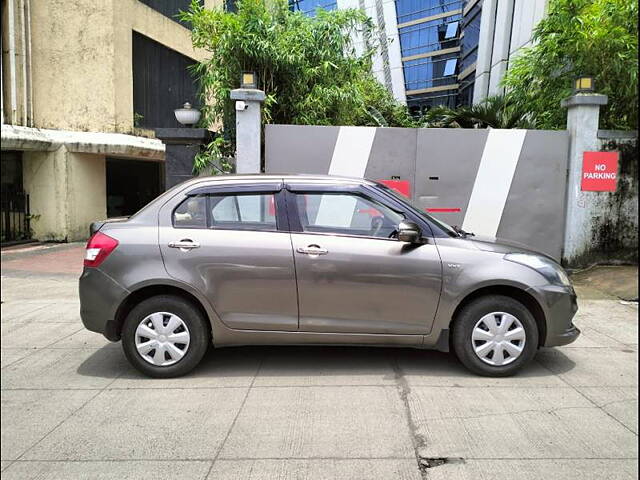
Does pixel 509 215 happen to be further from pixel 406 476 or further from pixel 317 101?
pixel 406 476

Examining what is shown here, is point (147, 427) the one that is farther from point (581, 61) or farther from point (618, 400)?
point (581, 61)

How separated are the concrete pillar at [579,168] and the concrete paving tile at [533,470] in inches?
242

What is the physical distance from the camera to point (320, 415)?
3.91 m

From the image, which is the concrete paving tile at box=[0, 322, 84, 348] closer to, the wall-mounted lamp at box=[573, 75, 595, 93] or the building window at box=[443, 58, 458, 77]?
the wall-mounted lamp at box=[573, 75, 595, 93]

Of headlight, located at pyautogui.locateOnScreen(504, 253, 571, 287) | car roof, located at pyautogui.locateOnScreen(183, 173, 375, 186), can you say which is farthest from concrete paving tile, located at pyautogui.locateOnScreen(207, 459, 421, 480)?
car roof, located at pyautogui.locateOnScreen(183, 173, 375, 186)

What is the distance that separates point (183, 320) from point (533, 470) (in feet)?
9.45

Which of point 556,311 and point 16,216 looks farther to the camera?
point 16,216

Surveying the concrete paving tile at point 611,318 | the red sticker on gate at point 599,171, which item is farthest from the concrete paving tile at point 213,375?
the red sticker on gate at point 599,171

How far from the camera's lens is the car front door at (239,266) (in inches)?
178

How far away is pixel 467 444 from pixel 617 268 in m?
6.52

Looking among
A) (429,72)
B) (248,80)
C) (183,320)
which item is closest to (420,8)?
(429,72)

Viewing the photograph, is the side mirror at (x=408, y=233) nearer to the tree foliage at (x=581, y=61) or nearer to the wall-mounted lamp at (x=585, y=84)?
the tree foliage at (x=581, y=61)

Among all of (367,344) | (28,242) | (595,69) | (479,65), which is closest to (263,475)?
(367,344)

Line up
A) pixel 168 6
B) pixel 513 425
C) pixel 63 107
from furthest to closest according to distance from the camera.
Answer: pixel 168 6 → pixel 63 107 → pixel 513 425
